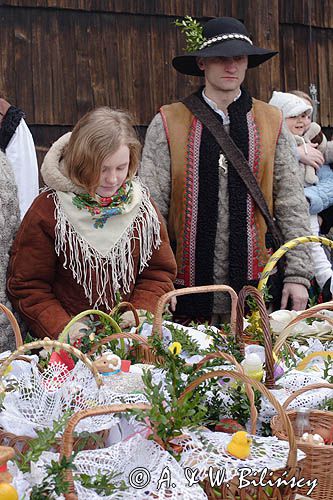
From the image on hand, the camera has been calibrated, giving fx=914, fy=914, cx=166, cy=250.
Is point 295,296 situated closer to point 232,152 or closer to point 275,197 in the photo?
point 275,197

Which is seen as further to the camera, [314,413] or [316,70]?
[316,70]

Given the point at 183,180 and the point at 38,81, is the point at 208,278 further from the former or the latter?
the point at 38,81

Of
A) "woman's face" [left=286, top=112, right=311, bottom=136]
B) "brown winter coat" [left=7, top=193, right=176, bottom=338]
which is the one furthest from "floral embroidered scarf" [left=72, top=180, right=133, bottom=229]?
"woman's face" [left=286, top=112, right=311, bottom=136]

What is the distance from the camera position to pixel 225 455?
1911mm

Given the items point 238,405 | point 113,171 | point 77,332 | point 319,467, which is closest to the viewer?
point 319,467

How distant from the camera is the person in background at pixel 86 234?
312cm

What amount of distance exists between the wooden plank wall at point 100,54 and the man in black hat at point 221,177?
1.18m

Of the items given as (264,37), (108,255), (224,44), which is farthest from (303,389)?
(264,37)

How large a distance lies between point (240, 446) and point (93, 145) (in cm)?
147

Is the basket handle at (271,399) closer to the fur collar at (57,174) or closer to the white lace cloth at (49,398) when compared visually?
the white lace cloth at (49,398)

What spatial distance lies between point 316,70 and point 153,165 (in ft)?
7.98

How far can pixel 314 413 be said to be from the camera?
226 centimetres

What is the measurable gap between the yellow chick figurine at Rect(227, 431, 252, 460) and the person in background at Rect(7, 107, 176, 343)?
122cm

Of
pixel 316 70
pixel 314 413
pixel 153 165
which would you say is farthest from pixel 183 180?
pixel 316 70
